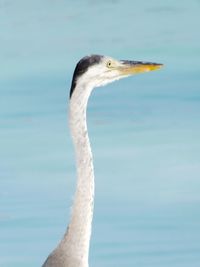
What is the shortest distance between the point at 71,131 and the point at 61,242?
0.92 m

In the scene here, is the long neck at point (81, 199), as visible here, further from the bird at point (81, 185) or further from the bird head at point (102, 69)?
the bird head at point (102, 69)

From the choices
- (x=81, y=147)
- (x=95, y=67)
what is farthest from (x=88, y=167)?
(x=95, y=67)

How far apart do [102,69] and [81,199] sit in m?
1.10

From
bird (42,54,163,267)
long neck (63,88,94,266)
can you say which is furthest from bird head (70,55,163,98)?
long neck (63,88,94,266)

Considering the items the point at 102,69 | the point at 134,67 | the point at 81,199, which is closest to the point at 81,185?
the point at 81,199

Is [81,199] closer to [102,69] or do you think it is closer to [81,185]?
[81,185]

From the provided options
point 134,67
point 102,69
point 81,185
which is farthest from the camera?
point 134,67

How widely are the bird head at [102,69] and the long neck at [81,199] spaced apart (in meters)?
0.32

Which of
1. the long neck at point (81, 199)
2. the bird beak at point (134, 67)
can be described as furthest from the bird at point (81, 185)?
the bird beak at point (134, 67)

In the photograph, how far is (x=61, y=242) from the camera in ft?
36.0

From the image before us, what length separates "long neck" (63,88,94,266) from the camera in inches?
428

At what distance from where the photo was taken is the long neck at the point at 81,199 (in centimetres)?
1086

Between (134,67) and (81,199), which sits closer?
(81,199)

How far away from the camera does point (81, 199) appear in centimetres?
1095
